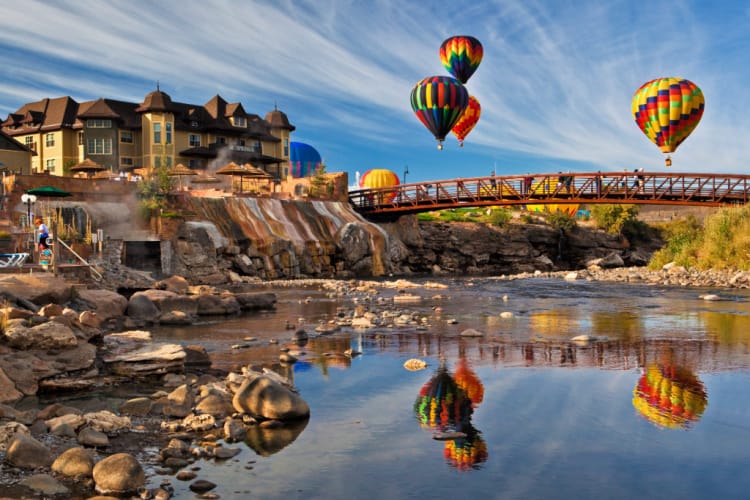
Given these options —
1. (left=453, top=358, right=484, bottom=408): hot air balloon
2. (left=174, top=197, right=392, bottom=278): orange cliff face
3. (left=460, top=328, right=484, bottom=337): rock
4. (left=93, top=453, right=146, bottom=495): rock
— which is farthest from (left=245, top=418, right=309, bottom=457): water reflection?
(left=174, top=197, right=392, bottom=278): orange cliff face

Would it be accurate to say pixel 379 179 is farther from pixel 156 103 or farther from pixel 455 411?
pixel 455 411

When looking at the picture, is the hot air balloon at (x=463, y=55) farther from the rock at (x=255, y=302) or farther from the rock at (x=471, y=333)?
the rock at (x=471, y=333)

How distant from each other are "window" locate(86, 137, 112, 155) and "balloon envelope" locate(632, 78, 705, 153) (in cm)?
4806

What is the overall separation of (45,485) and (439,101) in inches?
2187

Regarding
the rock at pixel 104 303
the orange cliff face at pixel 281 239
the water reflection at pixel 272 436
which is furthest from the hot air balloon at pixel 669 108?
the water reflection at pixel 272 436

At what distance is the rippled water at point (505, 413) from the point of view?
843 centimetres

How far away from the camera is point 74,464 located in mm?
8359

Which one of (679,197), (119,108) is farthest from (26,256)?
(119,108)

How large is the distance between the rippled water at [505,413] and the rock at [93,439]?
1.54 metres

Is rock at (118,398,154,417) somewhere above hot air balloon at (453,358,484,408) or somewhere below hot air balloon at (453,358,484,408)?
above

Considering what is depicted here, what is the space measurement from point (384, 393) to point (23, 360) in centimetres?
656

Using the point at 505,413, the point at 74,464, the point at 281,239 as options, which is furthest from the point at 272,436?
the point at 281,239

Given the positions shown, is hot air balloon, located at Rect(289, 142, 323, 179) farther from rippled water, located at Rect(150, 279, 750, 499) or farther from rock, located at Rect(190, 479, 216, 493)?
rock, located at Rect(190, 479, 216, 493)

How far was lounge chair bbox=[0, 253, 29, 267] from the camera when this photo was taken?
23266mm
